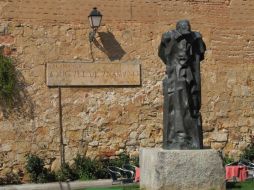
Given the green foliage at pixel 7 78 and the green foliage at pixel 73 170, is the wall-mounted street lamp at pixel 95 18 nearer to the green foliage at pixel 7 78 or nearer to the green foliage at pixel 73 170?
the green foliage at pixel 7 78

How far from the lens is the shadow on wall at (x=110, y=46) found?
13.7m

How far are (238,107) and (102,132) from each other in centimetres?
346

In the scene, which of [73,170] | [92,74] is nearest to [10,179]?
[73,170]

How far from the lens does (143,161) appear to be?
26.4 feet

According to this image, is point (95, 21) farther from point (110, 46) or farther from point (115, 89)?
point (115, 89)

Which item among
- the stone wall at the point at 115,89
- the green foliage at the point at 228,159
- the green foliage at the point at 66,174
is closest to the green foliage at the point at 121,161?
the stone wall at the point at 115,89

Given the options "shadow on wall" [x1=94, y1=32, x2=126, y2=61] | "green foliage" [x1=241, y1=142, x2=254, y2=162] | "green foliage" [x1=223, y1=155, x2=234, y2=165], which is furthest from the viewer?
"green foliage" [x1=241, y1=142, x2=254, y2=162]

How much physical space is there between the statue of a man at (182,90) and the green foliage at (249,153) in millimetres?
6710

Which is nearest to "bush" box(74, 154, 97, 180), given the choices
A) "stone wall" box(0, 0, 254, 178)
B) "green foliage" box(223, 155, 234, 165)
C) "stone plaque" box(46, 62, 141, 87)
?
"stone wall" box(0, 0, 254, 178)

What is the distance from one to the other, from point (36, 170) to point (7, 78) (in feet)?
6.63

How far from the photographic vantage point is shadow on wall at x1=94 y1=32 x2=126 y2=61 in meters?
13.7

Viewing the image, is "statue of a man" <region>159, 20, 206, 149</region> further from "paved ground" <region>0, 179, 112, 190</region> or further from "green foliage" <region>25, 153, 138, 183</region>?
"green foliage" <region>25, 153, 138, 183</region>

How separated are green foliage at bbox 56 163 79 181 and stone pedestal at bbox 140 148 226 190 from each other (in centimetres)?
550

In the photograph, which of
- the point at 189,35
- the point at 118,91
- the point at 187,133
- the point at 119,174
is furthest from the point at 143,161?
the point at 118,91
